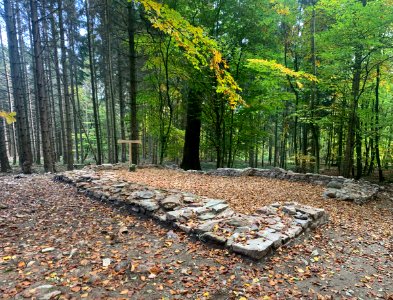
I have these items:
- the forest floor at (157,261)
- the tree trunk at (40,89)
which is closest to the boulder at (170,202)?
the forest floor at (157,261)

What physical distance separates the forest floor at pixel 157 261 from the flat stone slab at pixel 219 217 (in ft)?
0.48

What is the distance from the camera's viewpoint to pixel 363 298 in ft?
8.46

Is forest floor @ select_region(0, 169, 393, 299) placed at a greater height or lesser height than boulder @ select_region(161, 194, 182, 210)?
lesser

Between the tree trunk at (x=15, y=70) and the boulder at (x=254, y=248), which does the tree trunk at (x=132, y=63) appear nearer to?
the tree trunk at (x=15, y=70)

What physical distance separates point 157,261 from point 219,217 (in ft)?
4.54

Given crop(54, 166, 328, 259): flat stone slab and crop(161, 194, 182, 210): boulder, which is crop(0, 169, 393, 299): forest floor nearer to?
crop(54, 166, 328, 259): flat stone slab

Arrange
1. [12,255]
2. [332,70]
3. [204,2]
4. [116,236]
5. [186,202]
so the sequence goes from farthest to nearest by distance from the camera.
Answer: [204,2], [332,70], [186,202], [116,236], [12,255]

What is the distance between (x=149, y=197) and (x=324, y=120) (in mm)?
6548

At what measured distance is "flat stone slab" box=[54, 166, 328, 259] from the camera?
3.30m

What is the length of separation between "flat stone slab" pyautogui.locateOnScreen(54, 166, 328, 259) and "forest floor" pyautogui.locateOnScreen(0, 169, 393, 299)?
0.15m

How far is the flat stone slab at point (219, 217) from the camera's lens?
330cm

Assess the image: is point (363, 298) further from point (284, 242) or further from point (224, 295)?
point (224, 295)

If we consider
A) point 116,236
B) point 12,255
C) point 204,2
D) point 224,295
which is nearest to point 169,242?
point 116,236

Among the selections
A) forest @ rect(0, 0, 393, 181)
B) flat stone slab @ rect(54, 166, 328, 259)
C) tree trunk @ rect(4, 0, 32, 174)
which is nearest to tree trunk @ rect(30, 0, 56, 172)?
forest @ rect(0, 0, 393, 181)
